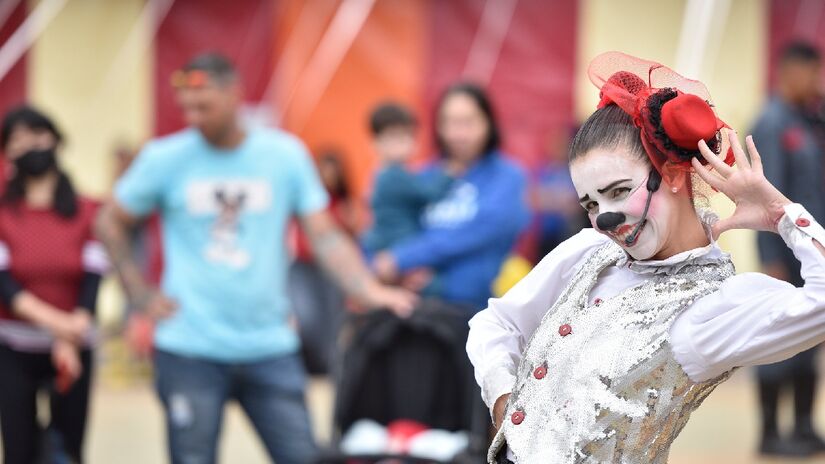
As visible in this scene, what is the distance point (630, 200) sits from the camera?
266 cm

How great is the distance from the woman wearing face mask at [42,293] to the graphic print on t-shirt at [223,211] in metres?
0.83

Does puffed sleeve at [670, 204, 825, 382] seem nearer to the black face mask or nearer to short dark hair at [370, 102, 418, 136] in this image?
the black face mask

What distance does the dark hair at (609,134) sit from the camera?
2686 millimetres

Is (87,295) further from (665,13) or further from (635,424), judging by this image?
(665,13)

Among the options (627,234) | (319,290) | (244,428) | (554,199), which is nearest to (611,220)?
Answer: (627,234)

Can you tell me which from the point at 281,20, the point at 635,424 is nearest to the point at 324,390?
the point at 281,20

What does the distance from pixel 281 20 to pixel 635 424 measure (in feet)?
35.8

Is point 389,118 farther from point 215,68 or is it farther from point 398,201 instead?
point 215,68

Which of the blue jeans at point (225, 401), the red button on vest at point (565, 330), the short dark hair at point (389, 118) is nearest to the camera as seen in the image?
the red button on vest at point (565, 330)

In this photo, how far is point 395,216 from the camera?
6383 mm

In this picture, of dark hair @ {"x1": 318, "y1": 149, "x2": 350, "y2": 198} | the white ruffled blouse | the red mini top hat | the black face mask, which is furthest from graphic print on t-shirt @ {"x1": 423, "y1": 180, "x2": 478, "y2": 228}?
dark hair @ {"x1": 318, "y1": 149, "x2": 350, "y2": 198}

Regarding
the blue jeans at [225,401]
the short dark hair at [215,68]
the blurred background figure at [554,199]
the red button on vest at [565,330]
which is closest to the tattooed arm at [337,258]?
the blue jeans at [225,401]

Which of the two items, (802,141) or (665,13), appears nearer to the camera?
(802,141)

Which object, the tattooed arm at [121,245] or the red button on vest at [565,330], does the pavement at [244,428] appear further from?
the red button on vest at [565,330]
